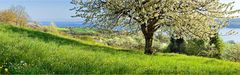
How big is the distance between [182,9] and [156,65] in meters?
10.9

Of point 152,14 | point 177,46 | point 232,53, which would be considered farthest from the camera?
point 177,46

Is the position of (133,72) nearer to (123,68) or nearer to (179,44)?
(123,68)

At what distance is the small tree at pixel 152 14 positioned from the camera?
30.6m

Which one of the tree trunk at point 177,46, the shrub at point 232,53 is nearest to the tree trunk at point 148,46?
the shrub at point 232,53

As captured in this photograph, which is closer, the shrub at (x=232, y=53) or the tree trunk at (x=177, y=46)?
the shrub at (x=232, y=53)

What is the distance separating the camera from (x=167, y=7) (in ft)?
101

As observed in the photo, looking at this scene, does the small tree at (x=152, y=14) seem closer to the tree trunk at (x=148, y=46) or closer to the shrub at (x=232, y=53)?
the tree trunk at (x=148, y=46)

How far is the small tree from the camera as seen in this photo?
3058cm

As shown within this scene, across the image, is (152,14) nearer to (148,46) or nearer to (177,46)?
(148,46)

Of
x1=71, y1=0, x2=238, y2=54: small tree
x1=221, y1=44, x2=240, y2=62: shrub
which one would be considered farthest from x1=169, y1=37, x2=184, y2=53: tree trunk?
x1=71, y1=0, x2=238, y2=54: small tree

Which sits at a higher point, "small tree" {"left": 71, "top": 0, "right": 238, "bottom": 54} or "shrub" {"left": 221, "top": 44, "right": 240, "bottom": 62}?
"small tree" {"left": 71, "top": 0, "right": 238, "bottom": 54}

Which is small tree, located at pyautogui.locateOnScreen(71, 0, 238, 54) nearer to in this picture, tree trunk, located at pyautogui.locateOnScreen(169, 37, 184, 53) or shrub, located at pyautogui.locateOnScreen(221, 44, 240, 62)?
shrub, located at pyautogui.locateOnScreen(221, 44, 240, 62)

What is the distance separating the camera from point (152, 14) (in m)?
30.8

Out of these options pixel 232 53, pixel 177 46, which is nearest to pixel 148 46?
pixel 232 53
